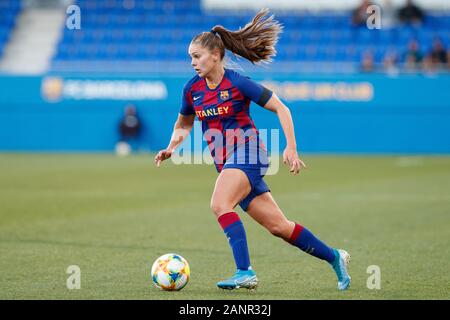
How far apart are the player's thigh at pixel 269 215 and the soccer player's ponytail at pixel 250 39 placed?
3.76 feet

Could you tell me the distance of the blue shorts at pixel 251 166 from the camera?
720 cm

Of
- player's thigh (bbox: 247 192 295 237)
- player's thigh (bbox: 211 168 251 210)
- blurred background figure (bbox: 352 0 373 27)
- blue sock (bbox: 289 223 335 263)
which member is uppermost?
blurred background figure (bbox: 352 0 373 27)

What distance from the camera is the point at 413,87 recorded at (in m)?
26.9

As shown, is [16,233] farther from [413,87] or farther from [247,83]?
[413,87]

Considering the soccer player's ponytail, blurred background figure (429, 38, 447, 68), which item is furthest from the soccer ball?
blurred background figure (429, 38, 447, 68)

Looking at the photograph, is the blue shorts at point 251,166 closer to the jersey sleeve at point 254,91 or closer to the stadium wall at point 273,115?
the jersey sleeve at point 254,91

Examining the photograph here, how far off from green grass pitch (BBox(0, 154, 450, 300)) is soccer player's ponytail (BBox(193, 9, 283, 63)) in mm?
1841

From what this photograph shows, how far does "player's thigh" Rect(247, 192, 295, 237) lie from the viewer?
7.23 m

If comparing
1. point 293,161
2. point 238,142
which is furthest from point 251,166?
point 293,161

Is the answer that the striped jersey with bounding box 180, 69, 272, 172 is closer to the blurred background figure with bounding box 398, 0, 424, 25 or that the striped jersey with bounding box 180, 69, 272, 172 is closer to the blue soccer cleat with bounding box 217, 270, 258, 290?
the blue soccer cleat with bounding box 217, 270, 258, 290

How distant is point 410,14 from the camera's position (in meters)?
28.9

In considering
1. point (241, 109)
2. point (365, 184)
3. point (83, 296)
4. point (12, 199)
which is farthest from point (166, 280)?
point (365, 184)

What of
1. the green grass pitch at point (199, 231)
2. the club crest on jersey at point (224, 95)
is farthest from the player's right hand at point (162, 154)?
the green grass pitch at point (199, 231)
